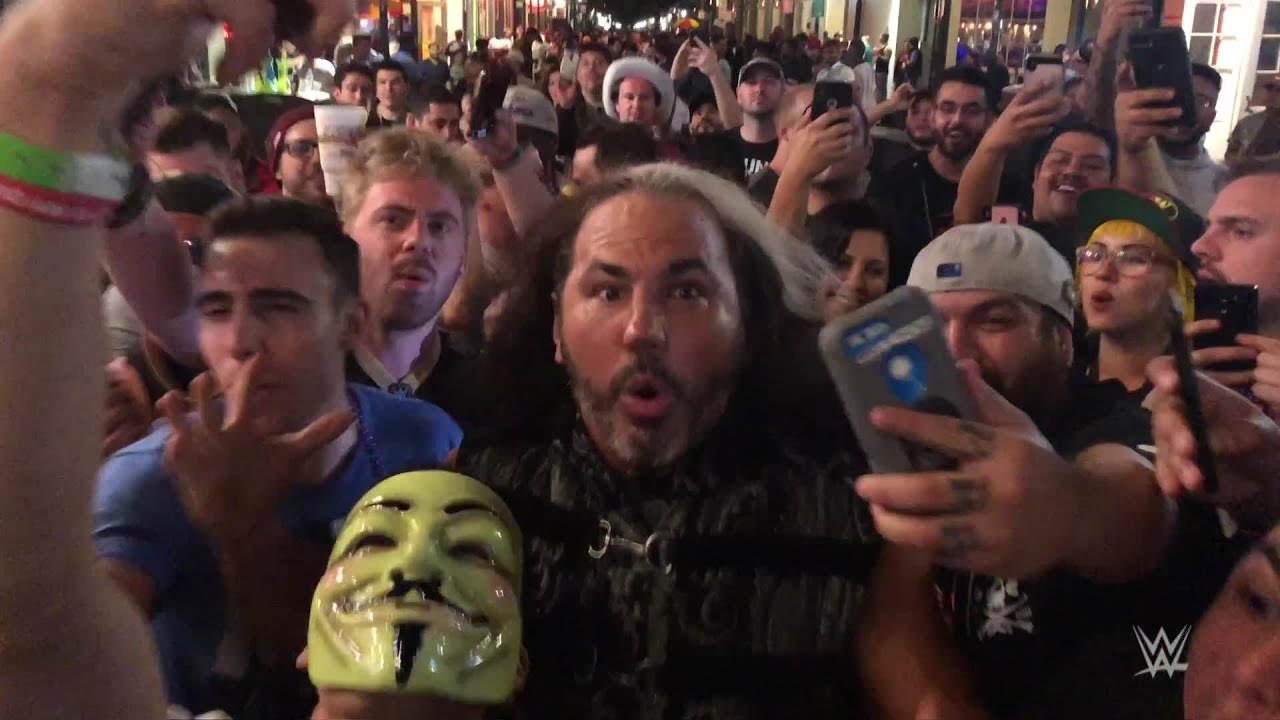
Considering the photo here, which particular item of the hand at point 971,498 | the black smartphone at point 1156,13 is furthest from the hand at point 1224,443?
the black smartphone at point 1156,13

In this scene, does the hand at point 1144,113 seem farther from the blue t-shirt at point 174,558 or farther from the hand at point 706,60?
the hand at point 706,60

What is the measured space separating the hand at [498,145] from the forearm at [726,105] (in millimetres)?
2679

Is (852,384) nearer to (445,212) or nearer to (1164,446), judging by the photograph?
(1164,446)

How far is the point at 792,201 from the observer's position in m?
2.63

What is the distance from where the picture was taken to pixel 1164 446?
42.1 inches

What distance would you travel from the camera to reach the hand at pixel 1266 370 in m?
1.32

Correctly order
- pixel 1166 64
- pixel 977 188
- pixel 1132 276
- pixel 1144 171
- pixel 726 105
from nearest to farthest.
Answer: pixel 1132 276 → pixel 1166 64 → pixel 1144 171 → pixel 977 188 → pixel 726 105

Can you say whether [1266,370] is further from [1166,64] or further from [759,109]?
[759,109]

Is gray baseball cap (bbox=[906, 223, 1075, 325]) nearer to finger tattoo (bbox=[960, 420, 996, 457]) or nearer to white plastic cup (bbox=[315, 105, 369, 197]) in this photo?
finger tattoo (bbox=[960, 420, 996, 457])

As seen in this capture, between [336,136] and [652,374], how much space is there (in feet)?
7.16

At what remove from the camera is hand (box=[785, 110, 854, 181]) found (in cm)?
270

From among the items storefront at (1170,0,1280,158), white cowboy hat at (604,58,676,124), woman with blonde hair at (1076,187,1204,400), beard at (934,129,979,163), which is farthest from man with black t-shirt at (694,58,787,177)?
storefront at (1170,0,1280,158)

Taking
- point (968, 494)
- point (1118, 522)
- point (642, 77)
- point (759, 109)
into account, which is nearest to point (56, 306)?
point (968, 494)

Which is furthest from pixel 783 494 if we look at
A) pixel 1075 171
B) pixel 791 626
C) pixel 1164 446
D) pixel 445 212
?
pixel 1075 171
